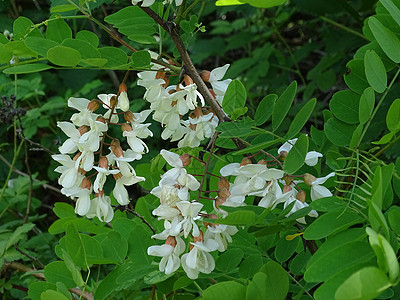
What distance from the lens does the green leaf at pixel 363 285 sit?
0.42 metres

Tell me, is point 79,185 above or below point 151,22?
below

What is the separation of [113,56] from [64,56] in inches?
3.1

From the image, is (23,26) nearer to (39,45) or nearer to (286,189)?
(39,45)

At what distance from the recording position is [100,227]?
0.95 meters

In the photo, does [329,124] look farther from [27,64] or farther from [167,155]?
[27,64]

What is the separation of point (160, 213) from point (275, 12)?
1836 millimetres

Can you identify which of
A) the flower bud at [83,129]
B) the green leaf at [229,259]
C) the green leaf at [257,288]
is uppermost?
the flower bud at [83,129]

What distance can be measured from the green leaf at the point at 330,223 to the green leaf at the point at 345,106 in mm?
228

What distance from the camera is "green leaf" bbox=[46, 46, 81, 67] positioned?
0.70m

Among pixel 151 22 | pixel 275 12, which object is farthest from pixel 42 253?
pixel 275 12

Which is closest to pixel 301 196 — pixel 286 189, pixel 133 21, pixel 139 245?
pixel 286 189

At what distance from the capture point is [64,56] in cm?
72

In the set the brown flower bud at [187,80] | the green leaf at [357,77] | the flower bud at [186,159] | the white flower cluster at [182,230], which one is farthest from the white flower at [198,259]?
the green leaf at [357,77]

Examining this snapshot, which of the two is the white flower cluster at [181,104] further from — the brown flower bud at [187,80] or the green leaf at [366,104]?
the green leaf at [366,104]
